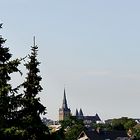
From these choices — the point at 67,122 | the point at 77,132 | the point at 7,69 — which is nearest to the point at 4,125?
the point at 7,69

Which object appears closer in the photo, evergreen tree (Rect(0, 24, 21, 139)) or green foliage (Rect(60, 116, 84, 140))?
evergreen tree (Rect(0, 24, 21, 139))

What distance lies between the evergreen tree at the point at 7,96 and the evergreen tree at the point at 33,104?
0.77 m

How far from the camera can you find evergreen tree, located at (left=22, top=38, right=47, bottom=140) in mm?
28391

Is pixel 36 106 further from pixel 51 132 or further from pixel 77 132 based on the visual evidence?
pixel 77 132

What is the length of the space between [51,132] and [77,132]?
112m

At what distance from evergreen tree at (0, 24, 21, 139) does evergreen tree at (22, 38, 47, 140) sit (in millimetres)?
772

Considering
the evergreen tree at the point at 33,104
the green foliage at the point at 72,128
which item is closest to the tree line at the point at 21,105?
the evergreen tree at the point at 33,104

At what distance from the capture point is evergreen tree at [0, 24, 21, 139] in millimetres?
26031

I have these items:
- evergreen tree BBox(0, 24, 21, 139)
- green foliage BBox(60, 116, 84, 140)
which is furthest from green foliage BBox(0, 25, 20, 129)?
green foliage BBox(60, 116, 84, 140)

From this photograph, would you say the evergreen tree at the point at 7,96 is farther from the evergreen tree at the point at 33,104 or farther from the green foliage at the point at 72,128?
the green foliage at the point at 72,128

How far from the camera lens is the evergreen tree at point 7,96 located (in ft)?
85.4

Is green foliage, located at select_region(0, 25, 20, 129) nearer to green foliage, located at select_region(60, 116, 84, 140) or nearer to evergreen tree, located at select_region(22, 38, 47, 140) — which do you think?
evergreen tree, located at select_region(22, 38, 47, 140)

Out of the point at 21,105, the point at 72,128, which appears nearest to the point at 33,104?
the point at 21,105

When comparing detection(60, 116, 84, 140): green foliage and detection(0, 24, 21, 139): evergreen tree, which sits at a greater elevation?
detection(60, 116, 84, 140): green foliage
